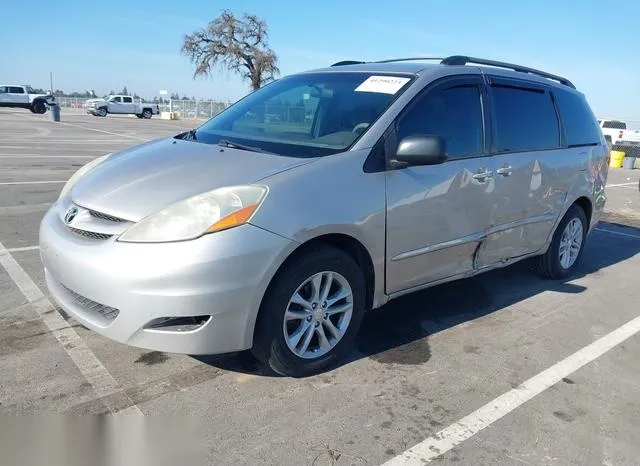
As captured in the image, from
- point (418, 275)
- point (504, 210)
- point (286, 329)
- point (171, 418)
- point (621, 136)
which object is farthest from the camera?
point (621, 136)

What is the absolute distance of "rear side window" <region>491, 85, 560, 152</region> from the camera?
4305mm

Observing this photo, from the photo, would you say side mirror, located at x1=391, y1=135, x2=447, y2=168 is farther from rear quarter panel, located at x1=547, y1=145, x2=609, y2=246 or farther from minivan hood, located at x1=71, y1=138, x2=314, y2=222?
rear quarter panel, located at x1=547, y1=145, x2=609, y2=246

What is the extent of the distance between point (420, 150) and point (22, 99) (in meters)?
48.7

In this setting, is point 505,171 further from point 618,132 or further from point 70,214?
point 618,132

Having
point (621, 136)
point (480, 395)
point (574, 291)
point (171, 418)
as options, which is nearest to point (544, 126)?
point (574, 291)

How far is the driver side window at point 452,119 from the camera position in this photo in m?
3.64

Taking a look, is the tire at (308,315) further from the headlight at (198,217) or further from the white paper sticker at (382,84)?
the white paper sticker at (382,84)

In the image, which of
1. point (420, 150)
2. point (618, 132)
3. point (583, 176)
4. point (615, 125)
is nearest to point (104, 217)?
point (420, 150)

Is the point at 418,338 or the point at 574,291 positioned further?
the point at 574,291

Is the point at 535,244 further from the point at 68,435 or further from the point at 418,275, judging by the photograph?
the point at 68,435

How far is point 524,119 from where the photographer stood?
181 inches

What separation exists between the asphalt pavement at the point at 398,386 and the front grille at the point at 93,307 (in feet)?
1.39

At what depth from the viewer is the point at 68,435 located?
8.32 feet

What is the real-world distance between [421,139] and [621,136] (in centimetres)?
2649
